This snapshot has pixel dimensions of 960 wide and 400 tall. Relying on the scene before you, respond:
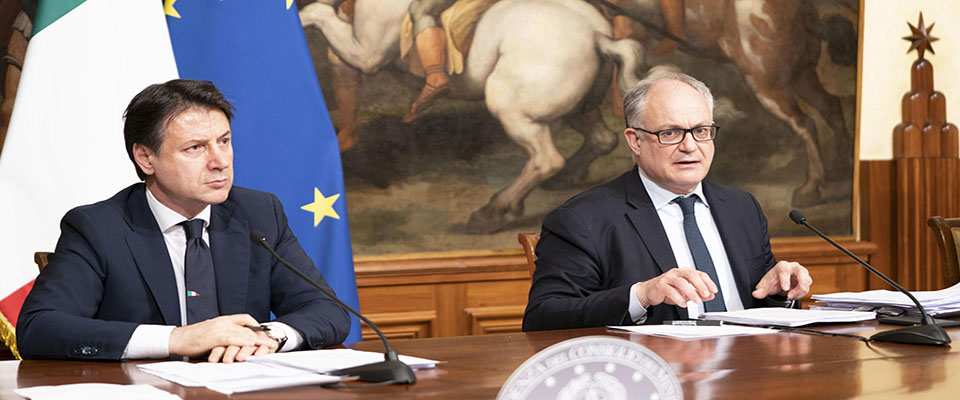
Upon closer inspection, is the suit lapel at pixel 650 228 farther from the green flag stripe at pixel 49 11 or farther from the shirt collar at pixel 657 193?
the green flag stripe at pixel 49 11

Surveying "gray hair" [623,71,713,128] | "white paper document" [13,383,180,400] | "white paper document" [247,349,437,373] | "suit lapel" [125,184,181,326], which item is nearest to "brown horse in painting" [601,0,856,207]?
"gray hair" [623,71,713,128]

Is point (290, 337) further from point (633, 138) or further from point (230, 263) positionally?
point (633, 138)

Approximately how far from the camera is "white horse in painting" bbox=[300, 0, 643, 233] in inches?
191

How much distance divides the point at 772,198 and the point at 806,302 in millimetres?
639

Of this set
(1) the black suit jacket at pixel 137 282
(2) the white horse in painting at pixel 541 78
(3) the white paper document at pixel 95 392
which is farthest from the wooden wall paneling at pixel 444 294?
(3) the white paper document at pixel 95 392

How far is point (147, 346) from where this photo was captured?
6.72ft

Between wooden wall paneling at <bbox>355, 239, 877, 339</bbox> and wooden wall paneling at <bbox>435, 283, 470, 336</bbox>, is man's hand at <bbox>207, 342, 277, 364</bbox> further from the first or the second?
wooden wall paneling at <bbox>435, 283, 470, 336</bbox>

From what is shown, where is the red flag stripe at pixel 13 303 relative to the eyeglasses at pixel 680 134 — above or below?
below

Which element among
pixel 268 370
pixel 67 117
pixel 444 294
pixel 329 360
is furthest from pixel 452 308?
pixel 268 370

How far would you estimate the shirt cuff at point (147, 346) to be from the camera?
6.70 ft

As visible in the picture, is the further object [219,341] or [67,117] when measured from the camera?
[67,117]

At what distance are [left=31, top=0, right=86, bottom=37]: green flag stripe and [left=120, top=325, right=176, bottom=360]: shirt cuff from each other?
194 centimetres

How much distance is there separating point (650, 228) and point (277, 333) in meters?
1.26

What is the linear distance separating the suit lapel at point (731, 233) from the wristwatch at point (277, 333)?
148 cm
